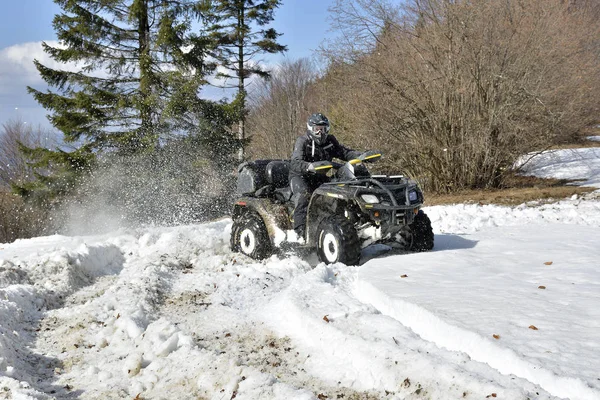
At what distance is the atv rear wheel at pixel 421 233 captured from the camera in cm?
745

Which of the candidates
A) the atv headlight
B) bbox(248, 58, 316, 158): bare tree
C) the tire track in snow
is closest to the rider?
the atv headlight

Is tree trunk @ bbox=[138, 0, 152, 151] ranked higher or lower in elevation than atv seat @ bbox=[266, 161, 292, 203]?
higher

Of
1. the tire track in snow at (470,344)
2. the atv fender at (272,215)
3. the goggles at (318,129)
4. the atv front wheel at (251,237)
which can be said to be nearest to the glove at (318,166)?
the goggles at (318,129)

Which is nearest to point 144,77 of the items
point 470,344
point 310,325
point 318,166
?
point 318,166

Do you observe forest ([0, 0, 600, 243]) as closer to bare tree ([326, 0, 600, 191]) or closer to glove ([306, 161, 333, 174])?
bare tree ([326, 0, 600, 191])

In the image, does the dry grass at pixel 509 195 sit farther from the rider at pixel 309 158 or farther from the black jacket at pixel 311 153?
the rider at pixel 309 158

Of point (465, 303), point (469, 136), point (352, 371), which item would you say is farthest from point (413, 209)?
point (469, 136)

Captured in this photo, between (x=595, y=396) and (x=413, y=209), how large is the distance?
13.2 ft

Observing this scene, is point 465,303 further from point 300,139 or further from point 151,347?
point 300,139

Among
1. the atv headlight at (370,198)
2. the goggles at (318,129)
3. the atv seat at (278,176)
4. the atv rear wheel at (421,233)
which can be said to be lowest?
the atv rear wheel at (421,233)

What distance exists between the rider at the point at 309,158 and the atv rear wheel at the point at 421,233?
133cm

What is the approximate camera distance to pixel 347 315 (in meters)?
4.91

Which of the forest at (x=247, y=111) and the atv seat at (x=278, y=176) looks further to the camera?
the forest at (x=247, y=111)

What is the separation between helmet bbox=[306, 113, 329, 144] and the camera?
7867 millimetres
